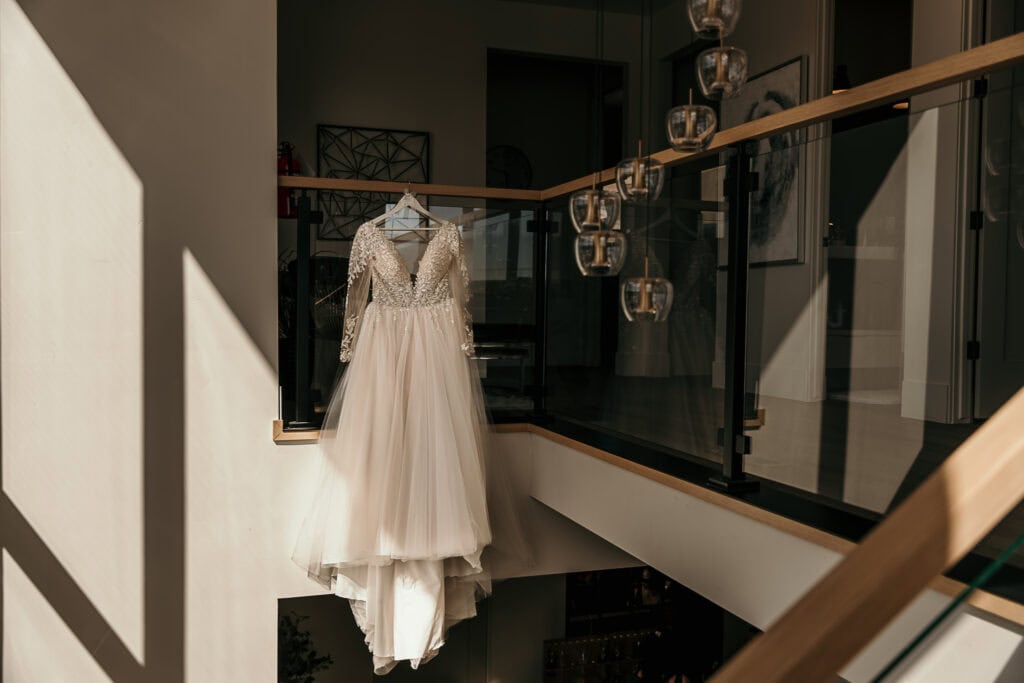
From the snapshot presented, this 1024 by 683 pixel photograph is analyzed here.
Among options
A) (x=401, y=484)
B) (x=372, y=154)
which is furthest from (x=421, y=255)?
(x=372, y=154)

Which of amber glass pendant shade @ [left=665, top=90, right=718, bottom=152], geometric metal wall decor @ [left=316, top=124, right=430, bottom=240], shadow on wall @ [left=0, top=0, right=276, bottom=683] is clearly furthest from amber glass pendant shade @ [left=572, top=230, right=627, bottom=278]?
geometric metal wall decor @ [left=316, top=124, right=430, bottom=240]

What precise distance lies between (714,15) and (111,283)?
9.83 ft

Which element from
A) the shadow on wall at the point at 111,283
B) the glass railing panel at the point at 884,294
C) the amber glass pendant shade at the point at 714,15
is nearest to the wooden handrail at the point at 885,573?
the glass railing panel at the point at 884,294

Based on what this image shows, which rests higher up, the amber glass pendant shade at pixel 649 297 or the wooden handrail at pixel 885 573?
the amber glass pendant shade at pixel 649 297

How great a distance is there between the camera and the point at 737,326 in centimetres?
263

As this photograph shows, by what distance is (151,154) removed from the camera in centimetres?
384

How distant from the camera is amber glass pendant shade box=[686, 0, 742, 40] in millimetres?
1801

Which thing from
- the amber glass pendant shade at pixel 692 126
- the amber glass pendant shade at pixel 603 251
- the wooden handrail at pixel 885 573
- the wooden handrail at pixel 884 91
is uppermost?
the wooden handrail at pixel 884 91

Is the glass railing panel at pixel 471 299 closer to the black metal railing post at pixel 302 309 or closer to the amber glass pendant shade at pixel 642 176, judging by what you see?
the black metal railing post at pixel 302 309

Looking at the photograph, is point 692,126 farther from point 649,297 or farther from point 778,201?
point 778,201

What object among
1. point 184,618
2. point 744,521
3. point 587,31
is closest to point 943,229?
point 744,521

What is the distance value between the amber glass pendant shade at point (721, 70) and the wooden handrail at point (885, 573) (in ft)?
5.08

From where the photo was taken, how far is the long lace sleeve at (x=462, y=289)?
12.5 feet

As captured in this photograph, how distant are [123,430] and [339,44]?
3.99 m
